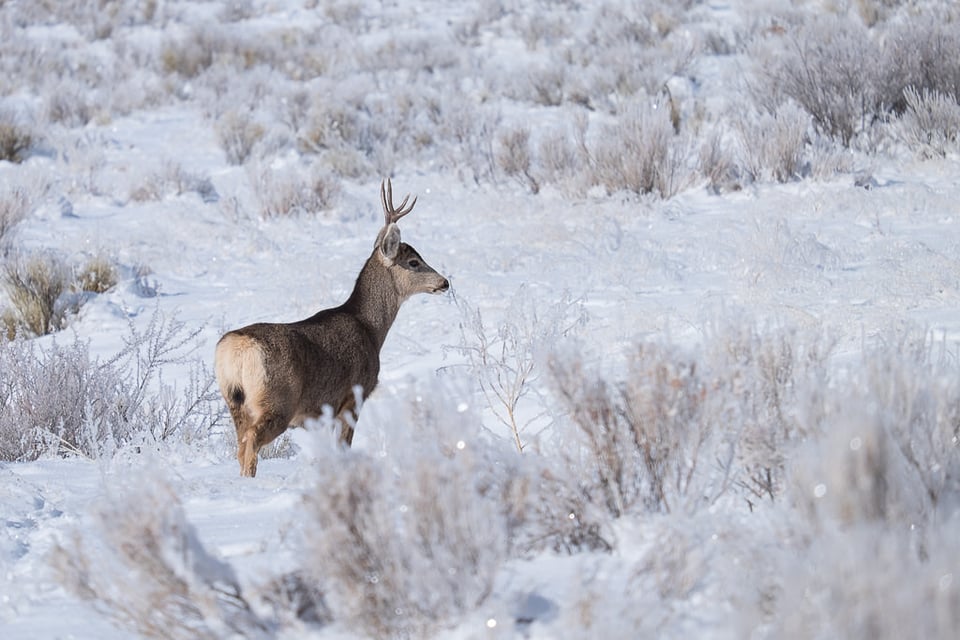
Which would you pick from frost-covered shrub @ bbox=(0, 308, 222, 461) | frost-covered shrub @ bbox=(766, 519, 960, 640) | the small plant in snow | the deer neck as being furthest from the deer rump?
frost-covered shrub @ bbox=(766, 519, 960, 640)

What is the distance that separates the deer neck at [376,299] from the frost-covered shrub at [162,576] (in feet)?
12.0

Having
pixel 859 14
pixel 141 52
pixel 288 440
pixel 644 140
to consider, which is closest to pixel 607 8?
pixel 859 14

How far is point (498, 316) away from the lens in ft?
25.7

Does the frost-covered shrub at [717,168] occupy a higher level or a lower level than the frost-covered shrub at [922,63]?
lower

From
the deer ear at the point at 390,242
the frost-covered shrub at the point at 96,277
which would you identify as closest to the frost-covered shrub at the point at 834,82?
the deer ear at the point at 390,242

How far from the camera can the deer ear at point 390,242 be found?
634 centimetres

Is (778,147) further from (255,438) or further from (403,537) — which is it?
(403,537)

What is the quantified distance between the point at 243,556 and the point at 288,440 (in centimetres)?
333

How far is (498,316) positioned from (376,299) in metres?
1.65

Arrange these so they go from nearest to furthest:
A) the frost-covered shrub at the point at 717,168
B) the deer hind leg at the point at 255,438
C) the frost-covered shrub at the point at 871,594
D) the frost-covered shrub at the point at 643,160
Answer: the frost-covered shrub at the point at 871,594 → the deer hind leg at the point at 255,438 → the frost-covered shrub at the point at 717,168 → the frost-covered shrub at the point at 643,160

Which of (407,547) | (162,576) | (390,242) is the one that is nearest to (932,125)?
(390,242)

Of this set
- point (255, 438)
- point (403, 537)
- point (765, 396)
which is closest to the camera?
point (403, 537)

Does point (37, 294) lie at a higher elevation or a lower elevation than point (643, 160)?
lower

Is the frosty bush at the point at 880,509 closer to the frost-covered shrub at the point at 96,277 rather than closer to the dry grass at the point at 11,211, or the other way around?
the frost-covered shrub at the point at 96,277
